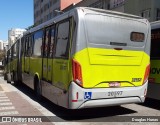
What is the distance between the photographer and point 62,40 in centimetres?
791

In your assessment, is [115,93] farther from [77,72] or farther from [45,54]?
[45,54]

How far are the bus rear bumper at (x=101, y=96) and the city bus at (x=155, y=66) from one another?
3.64 ft

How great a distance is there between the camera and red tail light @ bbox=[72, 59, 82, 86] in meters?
7.11

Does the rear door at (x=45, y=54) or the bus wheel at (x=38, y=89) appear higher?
the rear door at (x=45, y=54)

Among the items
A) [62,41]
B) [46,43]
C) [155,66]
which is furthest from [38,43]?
[155,66]

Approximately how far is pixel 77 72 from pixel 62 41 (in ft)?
4.03

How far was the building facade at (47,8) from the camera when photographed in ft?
234

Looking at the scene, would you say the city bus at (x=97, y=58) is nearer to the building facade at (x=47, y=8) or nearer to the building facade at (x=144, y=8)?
the building facade at (x=144, y=8)

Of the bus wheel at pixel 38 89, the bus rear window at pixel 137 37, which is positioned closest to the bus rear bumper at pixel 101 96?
the bus rear window at pixel 137 37

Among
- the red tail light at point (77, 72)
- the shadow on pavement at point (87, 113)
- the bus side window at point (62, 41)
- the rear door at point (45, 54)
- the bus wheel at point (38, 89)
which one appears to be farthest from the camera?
the bus wheel at point (38, 89)

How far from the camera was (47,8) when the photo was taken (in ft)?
272

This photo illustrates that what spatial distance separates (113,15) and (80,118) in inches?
117

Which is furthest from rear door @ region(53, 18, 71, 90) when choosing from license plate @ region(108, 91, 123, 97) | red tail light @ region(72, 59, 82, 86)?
license plate @ region(108, 91, 123, 97)

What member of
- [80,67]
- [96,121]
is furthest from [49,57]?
[96,121]
